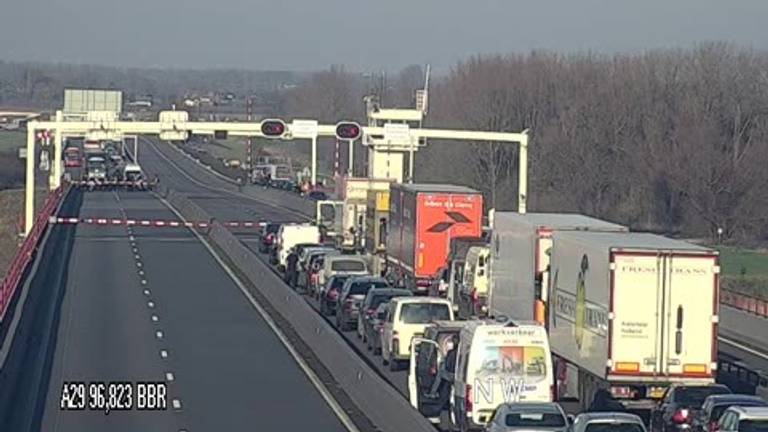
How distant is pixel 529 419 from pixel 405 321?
1223 cm

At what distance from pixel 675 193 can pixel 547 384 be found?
7496 centimetres

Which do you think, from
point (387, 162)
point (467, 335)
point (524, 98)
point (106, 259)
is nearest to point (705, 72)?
point (524, 98)

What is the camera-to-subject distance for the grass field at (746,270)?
208 feet

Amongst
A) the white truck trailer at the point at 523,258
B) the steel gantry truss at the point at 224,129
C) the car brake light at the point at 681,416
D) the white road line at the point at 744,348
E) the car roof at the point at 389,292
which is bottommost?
the white road line at the point at 744,348

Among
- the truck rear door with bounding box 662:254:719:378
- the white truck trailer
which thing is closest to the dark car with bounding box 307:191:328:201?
the white truck trailer

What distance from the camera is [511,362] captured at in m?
23.8

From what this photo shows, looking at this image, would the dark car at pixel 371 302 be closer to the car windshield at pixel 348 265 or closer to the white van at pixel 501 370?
the car windshield at pixel 348 265

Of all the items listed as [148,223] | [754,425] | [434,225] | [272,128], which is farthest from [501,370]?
[148,223]

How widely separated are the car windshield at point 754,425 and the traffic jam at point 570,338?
0.02 metres

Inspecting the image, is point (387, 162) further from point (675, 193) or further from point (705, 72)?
point (705, 72)

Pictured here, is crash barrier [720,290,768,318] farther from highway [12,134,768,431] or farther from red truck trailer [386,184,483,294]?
red truck trailer [386,184,483,294]

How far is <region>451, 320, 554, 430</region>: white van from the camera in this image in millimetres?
23484

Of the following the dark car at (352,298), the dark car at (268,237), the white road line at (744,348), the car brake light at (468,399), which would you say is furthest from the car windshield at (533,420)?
the dark car at (268,237)

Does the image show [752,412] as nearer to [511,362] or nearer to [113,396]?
[511,362]
